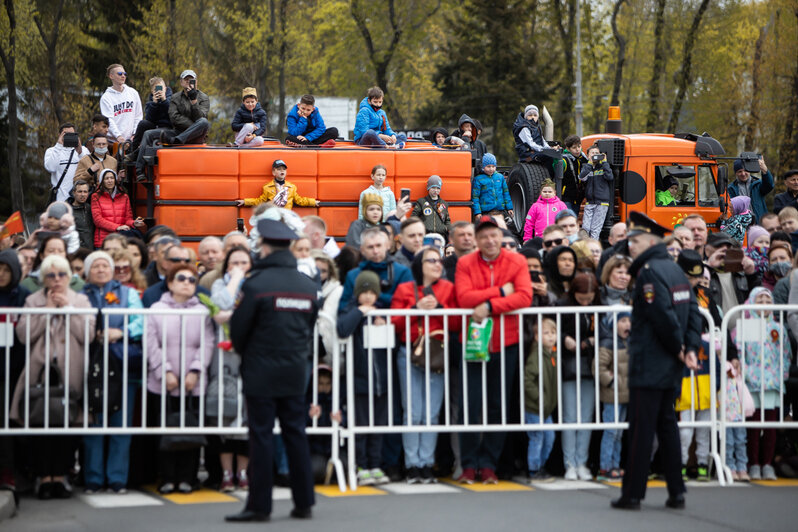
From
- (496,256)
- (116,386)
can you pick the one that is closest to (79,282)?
(116,386)

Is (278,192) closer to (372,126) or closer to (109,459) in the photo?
(372,126)

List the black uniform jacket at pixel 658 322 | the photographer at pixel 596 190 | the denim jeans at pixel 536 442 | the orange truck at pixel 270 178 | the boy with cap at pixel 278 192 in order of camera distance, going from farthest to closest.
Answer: the photographer at pixel 596 190, the boy with cap at pixel 278 192, the orange truck at pixel 270 178, the denim jeans at pixel 536 442, the black uniform jacket at pixel 658 322

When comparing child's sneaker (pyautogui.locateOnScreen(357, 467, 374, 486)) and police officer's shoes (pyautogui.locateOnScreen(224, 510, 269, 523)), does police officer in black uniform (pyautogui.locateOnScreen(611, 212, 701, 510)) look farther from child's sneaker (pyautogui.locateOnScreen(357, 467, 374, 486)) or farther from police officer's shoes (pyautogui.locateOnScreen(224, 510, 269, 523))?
police officer's shoes (pyautogui.locateOnScreen(224, 510, 269, 523))

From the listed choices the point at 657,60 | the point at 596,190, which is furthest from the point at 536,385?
the point at 657,60

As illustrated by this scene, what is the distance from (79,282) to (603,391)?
433 centimetres

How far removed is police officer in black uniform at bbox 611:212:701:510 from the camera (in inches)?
313

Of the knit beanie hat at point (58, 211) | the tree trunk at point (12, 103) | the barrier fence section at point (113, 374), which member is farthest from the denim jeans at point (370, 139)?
the tree trunk at point (12, 103)

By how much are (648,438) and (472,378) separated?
65.8 inches

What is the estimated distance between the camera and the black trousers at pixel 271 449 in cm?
750

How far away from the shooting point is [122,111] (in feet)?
55.2

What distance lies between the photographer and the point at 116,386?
28.5 ft

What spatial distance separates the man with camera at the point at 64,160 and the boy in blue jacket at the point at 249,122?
7.15ft

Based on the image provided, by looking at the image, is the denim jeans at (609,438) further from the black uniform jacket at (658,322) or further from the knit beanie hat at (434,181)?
the knit beanie hat at (434,181)

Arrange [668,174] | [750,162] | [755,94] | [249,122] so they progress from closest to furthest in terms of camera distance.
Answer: [249,122], [750,162], [668,174], [755,94]
